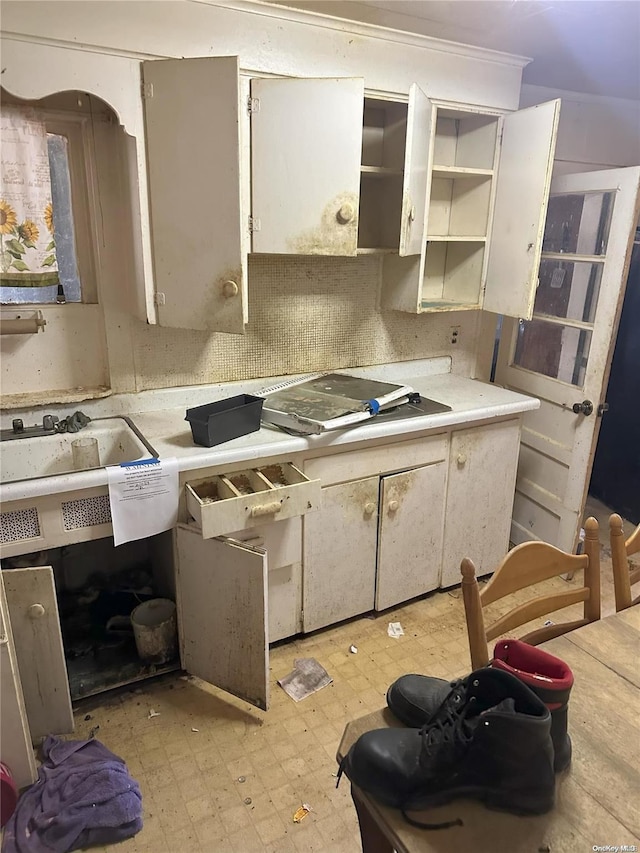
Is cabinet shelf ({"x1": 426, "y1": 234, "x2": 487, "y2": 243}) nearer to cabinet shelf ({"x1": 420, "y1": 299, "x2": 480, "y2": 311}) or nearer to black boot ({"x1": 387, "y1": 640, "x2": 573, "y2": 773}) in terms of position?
cabinet shelf ({"x1": 420, "y1": 299, "x2": 480, "y2": 311})

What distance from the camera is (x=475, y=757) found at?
817mm

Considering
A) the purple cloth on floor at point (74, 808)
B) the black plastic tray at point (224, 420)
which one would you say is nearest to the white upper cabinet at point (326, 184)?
the black plastic tray at point (224, 420)

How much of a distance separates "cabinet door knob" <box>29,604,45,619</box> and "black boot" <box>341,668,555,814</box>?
119 cm

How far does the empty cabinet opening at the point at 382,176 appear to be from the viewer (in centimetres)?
235

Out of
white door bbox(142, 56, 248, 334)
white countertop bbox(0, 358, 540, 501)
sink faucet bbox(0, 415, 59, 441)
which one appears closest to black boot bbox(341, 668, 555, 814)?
white countertop bbox(0, 358, 540, 501)

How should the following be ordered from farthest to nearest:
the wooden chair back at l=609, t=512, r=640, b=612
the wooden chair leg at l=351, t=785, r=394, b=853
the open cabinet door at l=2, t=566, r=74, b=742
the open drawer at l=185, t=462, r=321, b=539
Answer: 1. the open drawer at l=185, t=462, r=321, b=539
2. the open cabinet door at l=2, t=566, r=74, b=742
3. the wooden chair back at l=609, t=512, r=640, b=612
4. the wooden chair leg at l=351, t=785, r=394, b=853

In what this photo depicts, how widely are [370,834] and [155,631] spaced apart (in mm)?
1287

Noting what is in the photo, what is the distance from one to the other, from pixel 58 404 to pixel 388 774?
68.4 inches

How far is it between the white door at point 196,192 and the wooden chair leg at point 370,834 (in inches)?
56.2

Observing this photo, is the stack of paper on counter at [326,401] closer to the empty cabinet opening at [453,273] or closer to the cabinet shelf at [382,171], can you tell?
the empty cabinet opening at [453,273]

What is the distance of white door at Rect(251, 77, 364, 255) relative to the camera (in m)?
1.99

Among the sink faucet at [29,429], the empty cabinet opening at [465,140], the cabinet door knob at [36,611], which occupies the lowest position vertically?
the cabinet door knob at [36,611]

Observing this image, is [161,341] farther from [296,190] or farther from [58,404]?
[296,190]

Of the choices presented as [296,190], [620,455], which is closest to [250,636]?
[296,190]
